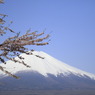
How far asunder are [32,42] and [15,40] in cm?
41

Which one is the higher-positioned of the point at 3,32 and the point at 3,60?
the point at 3,32

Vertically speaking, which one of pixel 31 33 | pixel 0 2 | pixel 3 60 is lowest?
pixel 3 60

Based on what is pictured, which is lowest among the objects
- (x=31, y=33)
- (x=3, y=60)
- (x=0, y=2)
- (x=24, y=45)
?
(x=3, y=60)

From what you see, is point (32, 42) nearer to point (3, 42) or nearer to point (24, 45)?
point (24, 45)

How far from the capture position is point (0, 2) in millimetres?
6043

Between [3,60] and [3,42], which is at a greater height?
[3,42]

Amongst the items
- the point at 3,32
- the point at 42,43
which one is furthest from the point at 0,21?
the point at 42,43

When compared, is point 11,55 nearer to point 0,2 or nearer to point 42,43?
point 42,43

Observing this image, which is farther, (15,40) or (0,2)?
(0,2)

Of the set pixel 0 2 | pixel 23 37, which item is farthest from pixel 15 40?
pixel 0 2

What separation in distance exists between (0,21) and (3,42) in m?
0.57

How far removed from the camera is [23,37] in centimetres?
571

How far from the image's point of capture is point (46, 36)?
226 inches

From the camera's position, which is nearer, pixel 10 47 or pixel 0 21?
pixel 10 47
